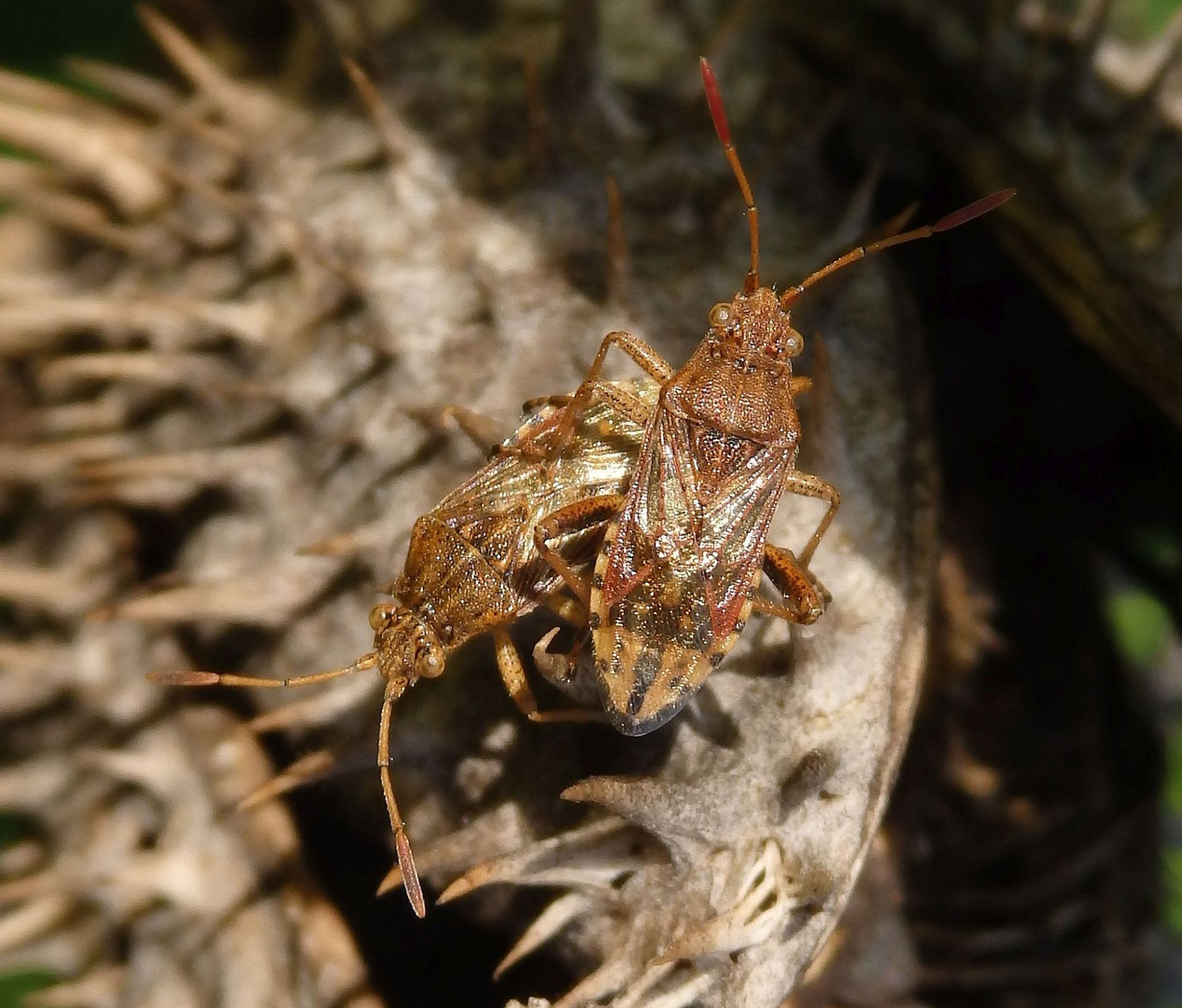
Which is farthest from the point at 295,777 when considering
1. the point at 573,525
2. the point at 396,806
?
the point at 573,525

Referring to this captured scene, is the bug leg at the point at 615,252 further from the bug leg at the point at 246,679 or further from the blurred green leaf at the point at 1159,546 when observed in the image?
the blurred green leaf at the point at 1159,546

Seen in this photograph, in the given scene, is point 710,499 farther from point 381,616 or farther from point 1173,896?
point 1173,896

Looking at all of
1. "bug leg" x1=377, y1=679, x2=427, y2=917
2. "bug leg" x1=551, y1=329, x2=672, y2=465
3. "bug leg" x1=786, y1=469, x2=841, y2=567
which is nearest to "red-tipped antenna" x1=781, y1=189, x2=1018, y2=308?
"bug leg" x1=551, y1=329, x2=672, y2=465

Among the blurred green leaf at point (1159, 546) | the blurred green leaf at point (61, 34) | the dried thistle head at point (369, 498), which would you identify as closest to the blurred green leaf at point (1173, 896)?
the blurred green leaf at point (1159, 546)

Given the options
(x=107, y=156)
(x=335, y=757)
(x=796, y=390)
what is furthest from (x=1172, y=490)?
(x=107, y=156)

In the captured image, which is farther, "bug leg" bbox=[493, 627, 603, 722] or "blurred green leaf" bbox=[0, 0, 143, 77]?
"blurred green leaf" bbox=[0, 0, 143, 77]

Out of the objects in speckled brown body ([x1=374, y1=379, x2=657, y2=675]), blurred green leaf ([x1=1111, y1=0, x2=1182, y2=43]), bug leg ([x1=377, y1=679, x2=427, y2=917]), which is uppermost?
blurred green leaf ([x1=1111, y1=0, x2=1182, y2=43])

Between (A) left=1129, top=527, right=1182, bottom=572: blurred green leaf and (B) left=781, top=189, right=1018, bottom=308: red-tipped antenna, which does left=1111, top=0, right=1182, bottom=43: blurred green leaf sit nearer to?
(B) left=781, top=189, right=1018, bottom=308: red-tipped antenna
